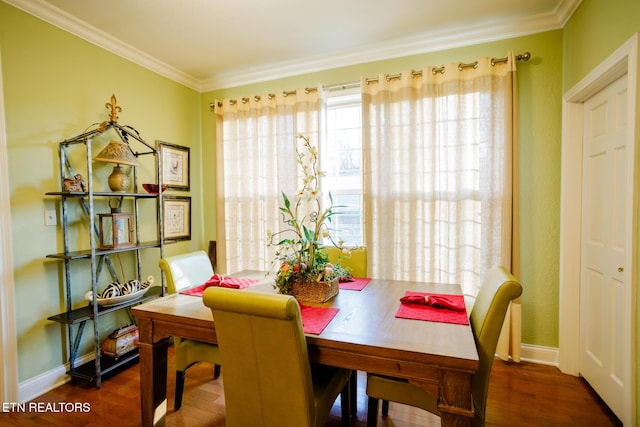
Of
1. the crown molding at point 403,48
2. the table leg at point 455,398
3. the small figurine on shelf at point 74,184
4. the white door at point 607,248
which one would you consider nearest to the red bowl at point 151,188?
the small figurine on shelf at point 74,184

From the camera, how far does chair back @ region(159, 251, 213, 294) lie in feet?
6.49

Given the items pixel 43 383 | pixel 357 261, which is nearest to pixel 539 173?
pixel 357 261

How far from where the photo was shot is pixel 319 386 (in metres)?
1.39

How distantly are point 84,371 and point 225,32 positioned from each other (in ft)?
9.28

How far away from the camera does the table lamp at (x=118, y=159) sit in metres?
2.34

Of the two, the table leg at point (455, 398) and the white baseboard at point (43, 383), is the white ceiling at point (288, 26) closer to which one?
the table leg at point (455, 398)

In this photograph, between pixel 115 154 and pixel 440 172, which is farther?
pixel 440 172

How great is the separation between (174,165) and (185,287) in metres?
1.68

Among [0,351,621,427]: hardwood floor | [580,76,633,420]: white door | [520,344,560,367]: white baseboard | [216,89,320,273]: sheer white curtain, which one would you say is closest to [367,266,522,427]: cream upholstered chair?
[0,351,621,427]: hardwood floor

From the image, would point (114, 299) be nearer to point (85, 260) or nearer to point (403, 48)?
point (85, 260)

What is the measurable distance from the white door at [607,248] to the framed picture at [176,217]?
138 inches

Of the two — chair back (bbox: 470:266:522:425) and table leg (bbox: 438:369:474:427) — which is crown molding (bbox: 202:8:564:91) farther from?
table leg (bbox: 438:369:474:427)

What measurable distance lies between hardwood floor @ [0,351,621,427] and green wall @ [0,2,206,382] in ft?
1.16

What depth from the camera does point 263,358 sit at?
120cm
